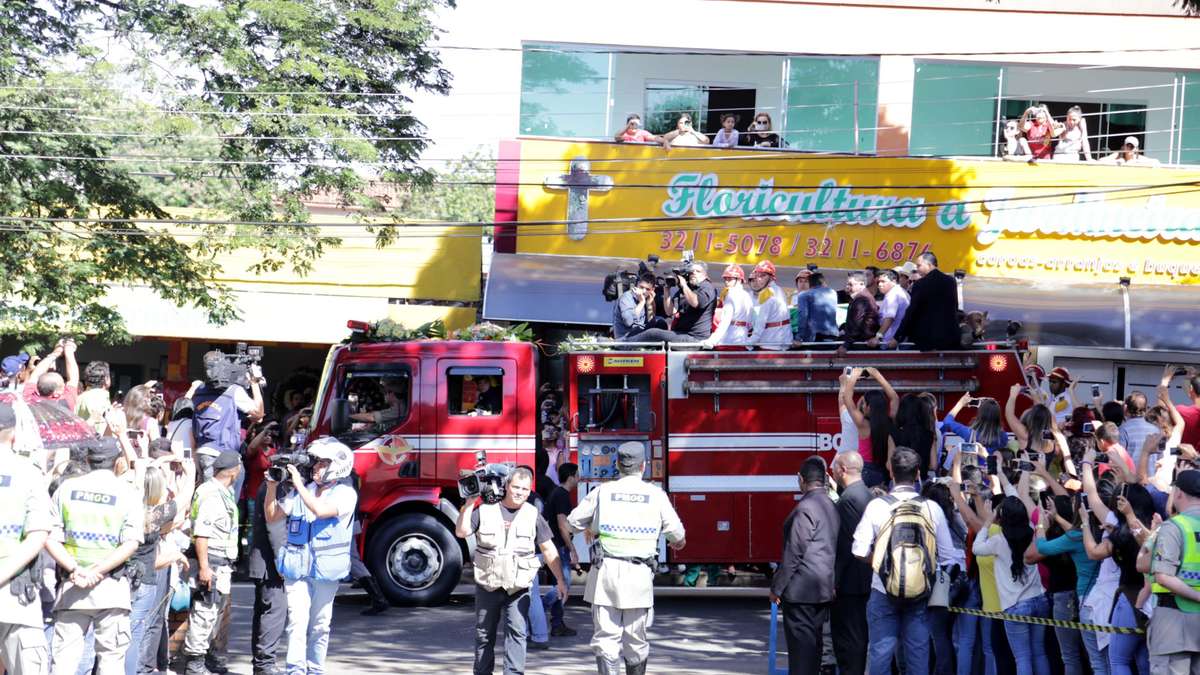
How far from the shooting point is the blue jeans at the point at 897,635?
32.3ft

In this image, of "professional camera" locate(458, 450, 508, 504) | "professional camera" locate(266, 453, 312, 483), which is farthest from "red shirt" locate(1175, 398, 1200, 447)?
"professional camera" locate(266, 453, 312, 483)

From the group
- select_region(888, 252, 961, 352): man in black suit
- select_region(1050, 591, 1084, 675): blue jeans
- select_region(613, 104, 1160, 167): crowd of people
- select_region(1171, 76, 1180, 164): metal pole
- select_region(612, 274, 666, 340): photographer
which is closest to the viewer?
select_region(1050, 591, 1084, 675): blue jeans

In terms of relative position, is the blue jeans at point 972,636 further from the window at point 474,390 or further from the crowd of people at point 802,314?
the window at point 474,390

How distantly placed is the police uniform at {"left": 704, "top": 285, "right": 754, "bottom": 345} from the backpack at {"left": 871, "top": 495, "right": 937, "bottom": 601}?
18.6 ft

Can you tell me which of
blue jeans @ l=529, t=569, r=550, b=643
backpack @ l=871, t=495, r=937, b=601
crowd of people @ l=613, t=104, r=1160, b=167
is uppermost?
crowd of people @ l=613, t=104, r=1160, b=167

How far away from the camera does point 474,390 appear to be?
1491 centimetres

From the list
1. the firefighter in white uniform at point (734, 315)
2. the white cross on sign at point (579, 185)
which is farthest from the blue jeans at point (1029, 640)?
the white cross on sign at point (579, 185)

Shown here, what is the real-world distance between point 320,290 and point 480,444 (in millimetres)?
13130

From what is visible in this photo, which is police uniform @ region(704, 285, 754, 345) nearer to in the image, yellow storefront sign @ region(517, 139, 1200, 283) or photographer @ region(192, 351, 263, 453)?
photographer @ region(192, 351, 263, 453)

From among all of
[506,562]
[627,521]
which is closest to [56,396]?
[506,562]

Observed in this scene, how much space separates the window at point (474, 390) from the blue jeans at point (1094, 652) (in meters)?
7.09

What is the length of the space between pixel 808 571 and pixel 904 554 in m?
0.68

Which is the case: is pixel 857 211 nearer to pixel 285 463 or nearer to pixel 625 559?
pixel 625 559

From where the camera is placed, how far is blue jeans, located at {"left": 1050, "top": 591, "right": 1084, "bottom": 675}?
9680mm
